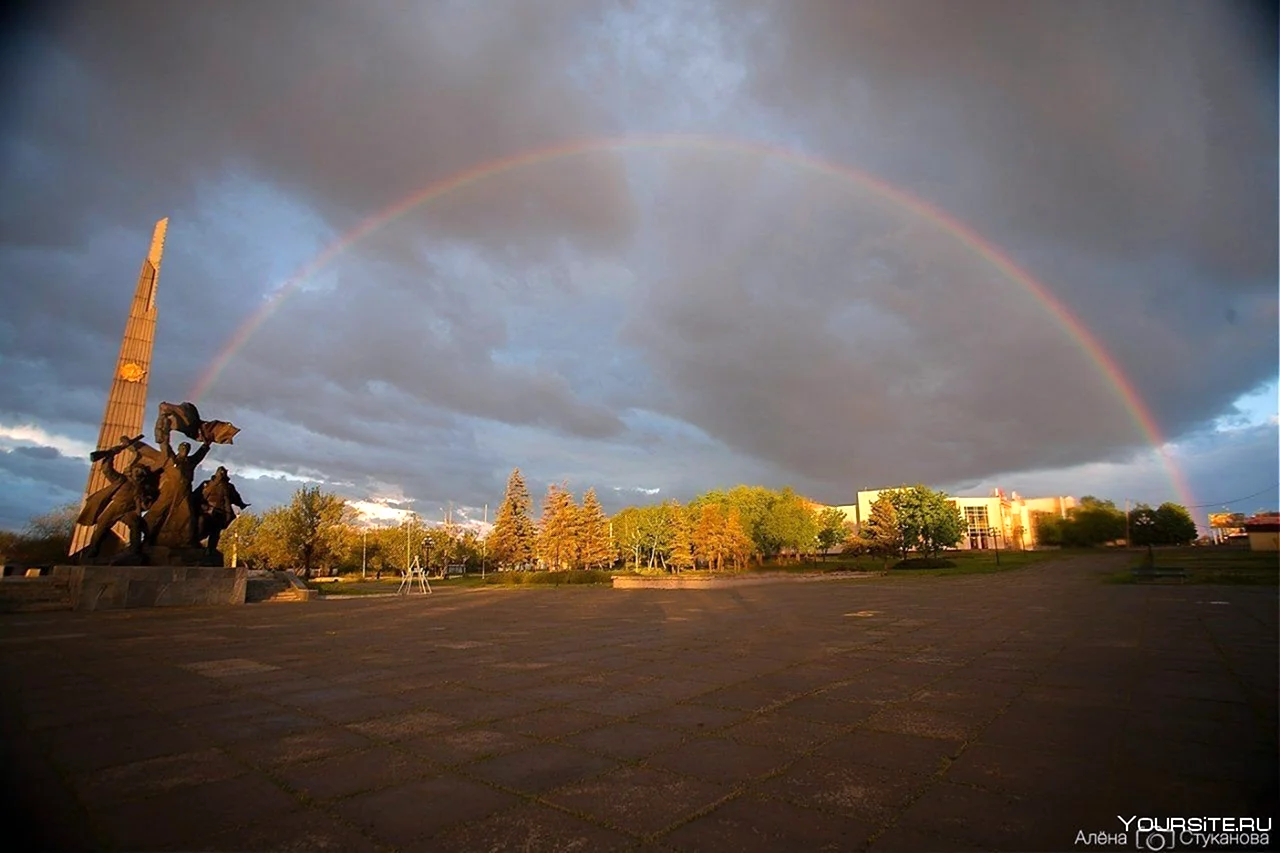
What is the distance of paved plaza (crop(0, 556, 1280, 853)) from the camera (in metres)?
3.36

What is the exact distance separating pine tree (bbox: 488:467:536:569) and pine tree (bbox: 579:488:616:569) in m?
8.52

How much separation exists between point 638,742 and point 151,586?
813 inches

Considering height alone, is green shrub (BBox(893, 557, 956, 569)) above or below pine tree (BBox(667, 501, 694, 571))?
below

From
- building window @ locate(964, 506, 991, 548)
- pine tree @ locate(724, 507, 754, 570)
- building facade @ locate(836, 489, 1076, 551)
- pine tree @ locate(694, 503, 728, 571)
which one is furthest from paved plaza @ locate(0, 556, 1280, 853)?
building window @ locate(964, 506, 991, 548)

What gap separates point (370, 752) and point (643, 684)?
3342mm

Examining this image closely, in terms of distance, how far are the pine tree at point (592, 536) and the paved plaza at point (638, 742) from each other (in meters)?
59.8

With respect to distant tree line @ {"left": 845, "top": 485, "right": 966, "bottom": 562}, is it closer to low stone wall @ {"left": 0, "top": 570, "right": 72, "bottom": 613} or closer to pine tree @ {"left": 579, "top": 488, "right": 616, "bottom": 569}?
pine tree @ {"left": 579, "top": 488, "right": 616, "bottom": 569}

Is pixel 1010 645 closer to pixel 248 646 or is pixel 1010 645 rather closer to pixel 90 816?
pixel 90 816

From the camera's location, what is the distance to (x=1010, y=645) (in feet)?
32.3

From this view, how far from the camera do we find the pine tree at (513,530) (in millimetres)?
75750

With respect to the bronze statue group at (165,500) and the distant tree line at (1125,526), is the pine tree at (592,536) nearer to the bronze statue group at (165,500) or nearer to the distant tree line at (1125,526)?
the bronze statue group at (165,500)

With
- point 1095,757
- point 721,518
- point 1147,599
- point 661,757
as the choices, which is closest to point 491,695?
point 661,757

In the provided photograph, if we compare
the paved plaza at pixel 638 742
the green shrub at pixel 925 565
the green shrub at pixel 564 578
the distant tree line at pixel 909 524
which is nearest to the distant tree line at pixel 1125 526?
the distant tree line at pixel 909 524

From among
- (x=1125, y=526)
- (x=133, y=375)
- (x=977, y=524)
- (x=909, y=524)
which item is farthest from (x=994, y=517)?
(x=133, y=375)
